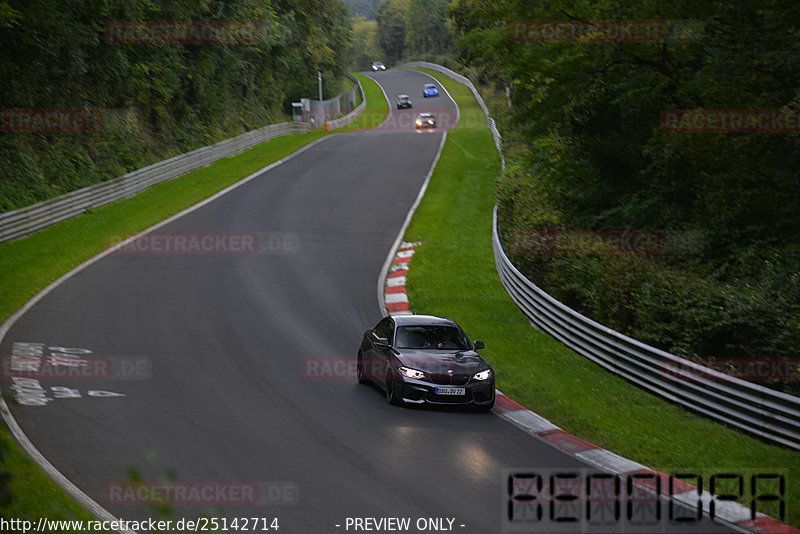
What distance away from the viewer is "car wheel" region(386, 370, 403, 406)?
1366cm

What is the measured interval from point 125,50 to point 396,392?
90.0 feet

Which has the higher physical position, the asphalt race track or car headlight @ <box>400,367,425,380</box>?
car headlight @ <box>400,367,425,380</box>

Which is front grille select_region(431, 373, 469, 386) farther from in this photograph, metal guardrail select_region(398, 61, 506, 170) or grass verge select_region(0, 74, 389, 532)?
metal guardrail select_region(398, 61, 506, 170)

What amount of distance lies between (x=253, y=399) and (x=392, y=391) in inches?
87.9

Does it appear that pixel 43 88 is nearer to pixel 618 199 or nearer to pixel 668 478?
pixel 618 199

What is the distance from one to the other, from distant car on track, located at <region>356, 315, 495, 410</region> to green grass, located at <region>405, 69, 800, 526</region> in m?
1.17

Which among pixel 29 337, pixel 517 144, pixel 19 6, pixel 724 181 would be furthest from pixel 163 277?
pixel 517 144

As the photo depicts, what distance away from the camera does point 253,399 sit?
44.9ft

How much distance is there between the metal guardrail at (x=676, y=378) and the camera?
11.9 meters

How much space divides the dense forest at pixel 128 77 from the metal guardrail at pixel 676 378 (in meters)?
16.7

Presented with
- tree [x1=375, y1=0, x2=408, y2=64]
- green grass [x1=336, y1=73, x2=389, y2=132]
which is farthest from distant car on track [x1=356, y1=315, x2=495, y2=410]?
tree [x1=375, y1=0, x2=408, y2=64]
